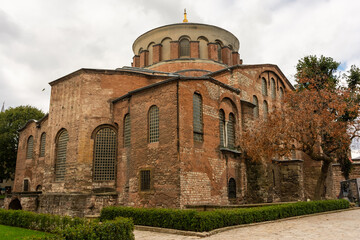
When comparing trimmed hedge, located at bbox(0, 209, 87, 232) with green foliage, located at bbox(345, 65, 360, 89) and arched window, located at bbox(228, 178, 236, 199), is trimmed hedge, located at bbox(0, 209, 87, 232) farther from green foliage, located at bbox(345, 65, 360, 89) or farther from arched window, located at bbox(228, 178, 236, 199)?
green foliage, located at bbox(345, 65, 360, 89)

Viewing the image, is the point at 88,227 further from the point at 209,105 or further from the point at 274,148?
the point at 274,148

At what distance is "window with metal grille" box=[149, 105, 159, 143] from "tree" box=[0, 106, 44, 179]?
22306 mm

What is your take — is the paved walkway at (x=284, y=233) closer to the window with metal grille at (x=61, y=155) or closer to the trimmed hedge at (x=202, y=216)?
the trimmed hedge at (x=202, y=216)

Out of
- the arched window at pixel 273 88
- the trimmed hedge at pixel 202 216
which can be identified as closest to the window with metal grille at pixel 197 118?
the trimmed hedge at pixel 202 216

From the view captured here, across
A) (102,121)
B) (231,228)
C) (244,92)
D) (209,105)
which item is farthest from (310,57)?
(231,228)

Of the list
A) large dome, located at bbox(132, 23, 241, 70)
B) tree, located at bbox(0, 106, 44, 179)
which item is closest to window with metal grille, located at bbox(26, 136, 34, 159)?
tree, located at bbox(0, 106, 44, 179)

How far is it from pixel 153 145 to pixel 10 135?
22954 mm

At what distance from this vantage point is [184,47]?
26.8m

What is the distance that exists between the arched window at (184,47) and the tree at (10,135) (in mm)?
19272

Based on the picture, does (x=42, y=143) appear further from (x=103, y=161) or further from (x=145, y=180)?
(x=145, y=180)

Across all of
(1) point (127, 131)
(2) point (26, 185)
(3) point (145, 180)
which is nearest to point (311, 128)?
(3) point (145, 180)

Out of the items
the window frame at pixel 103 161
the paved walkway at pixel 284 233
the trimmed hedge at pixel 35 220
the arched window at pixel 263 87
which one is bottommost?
the paved walkway at pixel 284 233

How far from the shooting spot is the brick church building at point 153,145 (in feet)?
49.9

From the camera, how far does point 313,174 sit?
25375 mm
